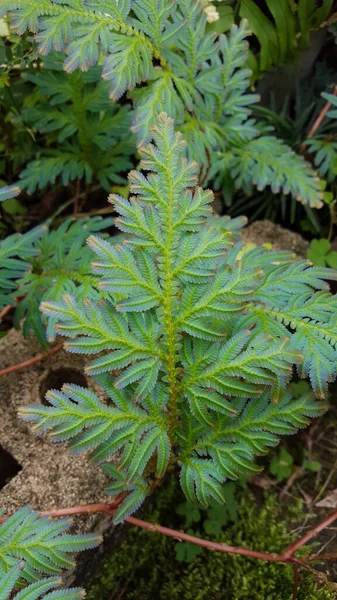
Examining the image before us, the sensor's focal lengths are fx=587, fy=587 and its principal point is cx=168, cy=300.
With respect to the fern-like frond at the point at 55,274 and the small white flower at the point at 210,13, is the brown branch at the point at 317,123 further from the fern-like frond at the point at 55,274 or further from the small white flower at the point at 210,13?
the fern-like frond at the point at 55,274

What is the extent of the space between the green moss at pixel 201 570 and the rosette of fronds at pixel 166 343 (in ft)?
2.04

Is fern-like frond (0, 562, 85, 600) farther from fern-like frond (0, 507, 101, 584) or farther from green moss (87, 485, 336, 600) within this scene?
green moss (87, 485, 336, 600)

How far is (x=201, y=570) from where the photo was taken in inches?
79.3

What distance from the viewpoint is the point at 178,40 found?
1917mm

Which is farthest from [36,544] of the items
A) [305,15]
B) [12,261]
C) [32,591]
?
[305,15]

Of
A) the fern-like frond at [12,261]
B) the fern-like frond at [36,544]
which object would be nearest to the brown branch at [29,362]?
the fern-like frond at [12,261]

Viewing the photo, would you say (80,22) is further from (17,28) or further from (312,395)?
(312,395)

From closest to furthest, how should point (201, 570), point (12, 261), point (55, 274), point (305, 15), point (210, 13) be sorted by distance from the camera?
point (12, 261), point (55, 274), point (201, 570), point (210, 13), point (305, 15)

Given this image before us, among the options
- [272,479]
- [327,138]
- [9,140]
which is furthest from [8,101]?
[272,479]

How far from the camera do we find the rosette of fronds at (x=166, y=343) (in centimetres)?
141

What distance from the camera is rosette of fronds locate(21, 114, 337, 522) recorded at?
4.63 feet

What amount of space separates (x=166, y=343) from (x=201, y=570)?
3.26 feet

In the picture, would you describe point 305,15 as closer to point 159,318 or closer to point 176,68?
point 176,68

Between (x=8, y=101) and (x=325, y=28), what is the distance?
141cm
